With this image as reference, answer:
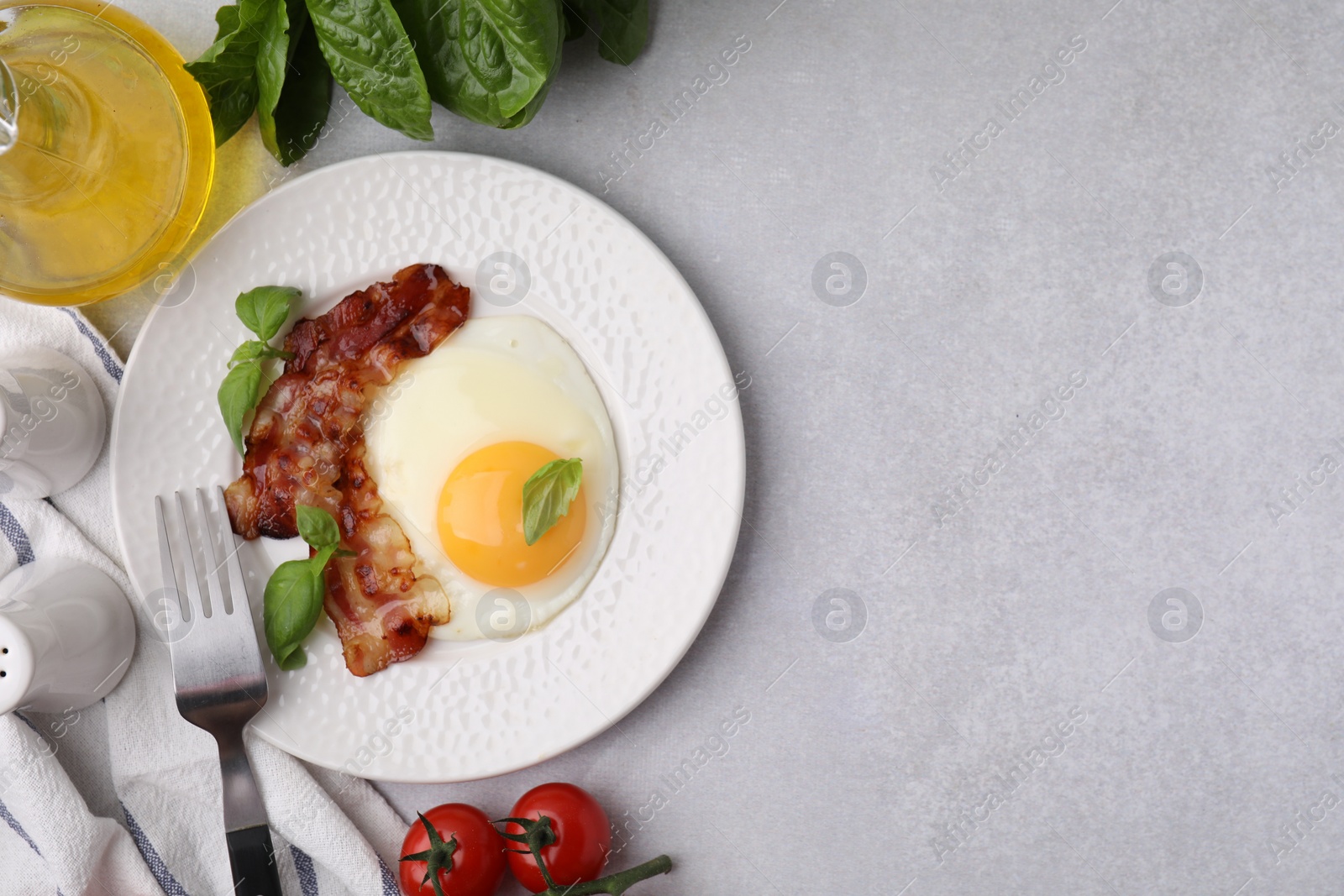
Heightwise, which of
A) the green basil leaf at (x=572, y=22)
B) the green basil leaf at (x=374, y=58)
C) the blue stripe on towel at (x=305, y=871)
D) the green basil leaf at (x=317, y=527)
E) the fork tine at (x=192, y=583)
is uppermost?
the green basil leaf at (x=572, y=22)

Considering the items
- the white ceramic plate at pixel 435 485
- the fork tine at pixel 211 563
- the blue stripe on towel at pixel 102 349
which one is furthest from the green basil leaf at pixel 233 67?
the fork tine at pixel 211 563

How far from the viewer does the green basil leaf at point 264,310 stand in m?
1.30

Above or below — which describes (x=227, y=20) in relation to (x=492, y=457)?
above

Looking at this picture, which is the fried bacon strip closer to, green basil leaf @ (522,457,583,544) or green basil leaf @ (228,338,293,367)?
green basil leaf @ (228,338,293,367)

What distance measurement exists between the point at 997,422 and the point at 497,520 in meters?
0.74

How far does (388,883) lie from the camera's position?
4.42 feet

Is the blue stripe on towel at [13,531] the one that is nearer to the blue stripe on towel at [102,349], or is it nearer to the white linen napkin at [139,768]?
the white linen napkin at [139,768]

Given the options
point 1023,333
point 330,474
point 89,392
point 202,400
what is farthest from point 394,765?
point 1023,333

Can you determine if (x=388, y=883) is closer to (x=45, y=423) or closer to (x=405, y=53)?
(x=45, y=423)

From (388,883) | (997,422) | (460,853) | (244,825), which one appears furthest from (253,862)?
(997,422)

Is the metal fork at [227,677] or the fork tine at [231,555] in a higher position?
the fork tine at [231,555]

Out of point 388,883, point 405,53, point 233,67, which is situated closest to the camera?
point 405,53

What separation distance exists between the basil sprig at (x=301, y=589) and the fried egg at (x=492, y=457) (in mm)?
100

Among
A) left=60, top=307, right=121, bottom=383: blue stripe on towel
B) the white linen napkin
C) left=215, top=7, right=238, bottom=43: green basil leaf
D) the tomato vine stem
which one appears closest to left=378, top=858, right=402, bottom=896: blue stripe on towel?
the white linen napkin
